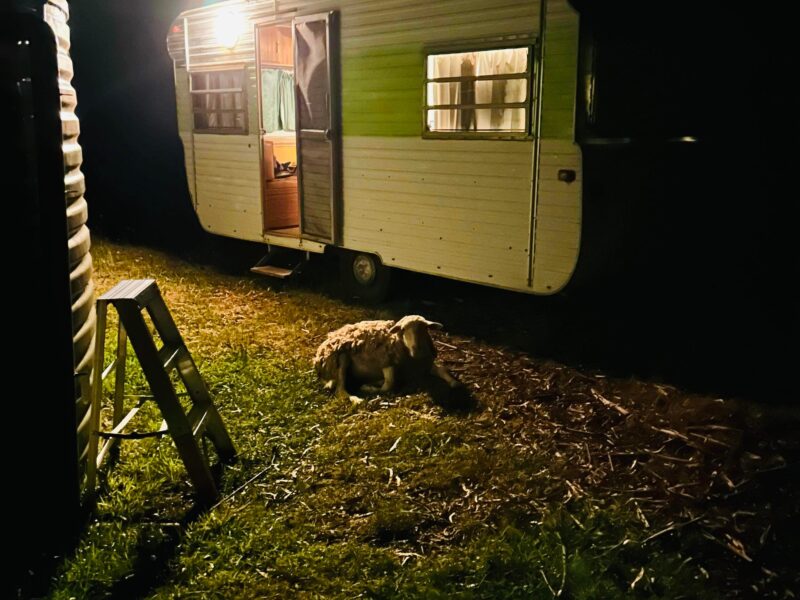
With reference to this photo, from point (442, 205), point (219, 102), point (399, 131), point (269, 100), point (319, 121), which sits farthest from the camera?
point (219, 102)

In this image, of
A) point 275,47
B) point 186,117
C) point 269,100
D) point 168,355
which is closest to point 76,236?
point 168,355

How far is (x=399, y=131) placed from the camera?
7176 mm

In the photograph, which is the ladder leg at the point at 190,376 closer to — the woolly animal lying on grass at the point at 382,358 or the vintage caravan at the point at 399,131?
the woolly animal lying on grass at the point at 382,358

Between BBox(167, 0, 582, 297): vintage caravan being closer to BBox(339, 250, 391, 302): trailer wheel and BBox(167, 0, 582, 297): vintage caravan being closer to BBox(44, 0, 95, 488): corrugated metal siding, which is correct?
BBox(339, 250, 391, 302): trailer wheel

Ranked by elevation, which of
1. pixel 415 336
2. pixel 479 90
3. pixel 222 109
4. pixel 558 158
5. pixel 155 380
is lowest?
pixel 415 336

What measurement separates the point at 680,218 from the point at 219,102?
5682 millimetres

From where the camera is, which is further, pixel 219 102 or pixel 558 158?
pixel 219 102

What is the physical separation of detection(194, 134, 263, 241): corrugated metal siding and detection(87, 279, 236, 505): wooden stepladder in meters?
5.13

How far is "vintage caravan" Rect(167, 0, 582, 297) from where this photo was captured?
19.9 ft

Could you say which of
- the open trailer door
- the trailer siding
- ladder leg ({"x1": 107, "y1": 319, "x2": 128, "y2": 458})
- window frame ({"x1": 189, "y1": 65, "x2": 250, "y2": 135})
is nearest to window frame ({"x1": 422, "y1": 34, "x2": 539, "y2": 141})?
the open trailer door

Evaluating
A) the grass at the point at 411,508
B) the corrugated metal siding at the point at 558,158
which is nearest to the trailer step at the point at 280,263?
the grass at the point at 411,508

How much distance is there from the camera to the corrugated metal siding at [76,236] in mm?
3672

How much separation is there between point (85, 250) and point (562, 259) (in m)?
3.57

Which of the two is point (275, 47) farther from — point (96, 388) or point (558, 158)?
point (96, 388)
